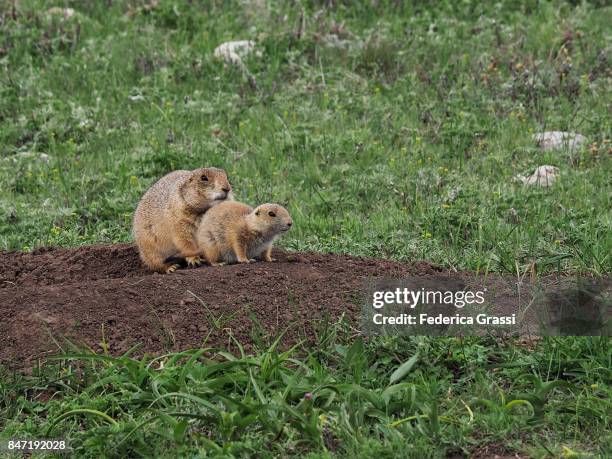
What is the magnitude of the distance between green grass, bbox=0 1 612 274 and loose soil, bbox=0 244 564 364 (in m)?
1.12

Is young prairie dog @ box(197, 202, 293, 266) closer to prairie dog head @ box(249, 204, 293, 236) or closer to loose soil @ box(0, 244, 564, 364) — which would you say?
prairie dog head @ box(249, 204, 293, 236)

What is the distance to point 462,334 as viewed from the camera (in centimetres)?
570

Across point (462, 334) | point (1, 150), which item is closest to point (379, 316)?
point (462, 334)

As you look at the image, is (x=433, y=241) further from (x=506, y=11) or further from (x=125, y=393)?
(x=506, y=11)

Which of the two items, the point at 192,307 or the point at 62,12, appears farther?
the point at 62,12

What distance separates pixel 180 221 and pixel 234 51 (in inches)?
193

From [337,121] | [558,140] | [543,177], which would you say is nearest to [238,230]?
[543,177]

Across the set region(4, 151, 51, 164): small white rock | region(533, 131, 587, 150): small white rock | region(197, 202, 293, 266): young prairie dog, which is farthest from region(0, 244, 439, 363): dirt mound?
region(4, 151, 51, 164): small white rock

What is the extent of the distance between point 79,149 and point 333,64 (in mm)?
3081

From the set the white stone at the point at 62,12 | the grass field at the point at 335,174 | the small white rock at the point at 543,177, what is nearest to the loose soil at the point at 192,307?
the grass field at the point at 335,174

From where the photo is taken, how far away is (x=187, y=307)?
602cm

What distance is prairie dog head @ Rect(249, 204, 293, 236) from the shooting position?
704 centimetres

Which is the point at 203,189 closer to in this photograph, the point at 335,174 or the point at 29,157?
the point at 335,174

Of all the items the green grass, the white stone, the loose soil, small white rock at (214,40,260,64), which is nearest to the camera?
the loose soil
